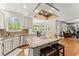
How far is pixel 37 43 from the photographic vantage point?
5.25 ft

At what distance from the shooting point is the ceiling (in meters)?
1.53

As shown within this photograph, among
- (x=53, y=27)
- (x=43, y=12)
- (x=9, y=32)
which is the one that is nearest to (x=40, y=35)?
(x=53, y=27)

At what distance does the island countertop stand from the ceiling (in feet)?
1.25

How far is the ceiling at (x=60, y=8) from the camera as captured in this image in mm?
1526

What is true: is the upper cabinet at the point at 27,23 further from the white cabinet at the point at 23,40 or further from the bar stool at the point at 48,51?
the bar stool at the point at 48,51

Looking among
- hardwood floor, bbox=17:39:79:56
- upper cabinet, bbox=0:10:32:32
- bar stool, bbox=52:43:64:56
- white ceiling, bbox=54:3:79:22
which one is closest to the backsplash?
upper cabinet, bbox=0:10:32:32

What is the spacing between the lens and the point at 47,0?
5.14ft

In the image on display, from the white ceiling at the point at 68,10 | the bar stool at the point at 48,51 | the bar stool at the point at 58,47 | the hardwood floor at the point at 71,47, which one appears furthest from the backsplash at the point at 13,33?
the white ceiling at the point at 68,10

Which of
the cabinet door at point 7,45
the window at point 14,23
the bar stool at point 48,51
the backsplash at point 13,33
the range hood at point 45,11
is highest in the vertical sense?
the range hood at point 45,11

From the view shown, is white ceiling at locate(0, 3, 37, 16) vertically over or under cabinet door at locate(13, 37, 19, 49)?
over

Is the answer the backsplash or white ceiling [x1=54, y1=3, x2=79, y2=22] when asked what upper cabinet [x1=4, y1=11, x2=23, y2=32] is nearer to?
the backsplash

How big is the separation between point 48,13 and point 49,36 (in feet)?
1.24

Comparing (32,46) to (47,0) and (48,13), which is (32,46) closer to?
(48,13)

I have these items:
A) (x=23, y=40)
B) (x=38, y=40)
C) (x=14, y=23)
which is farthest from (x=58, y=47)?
(x=14, y=23)
